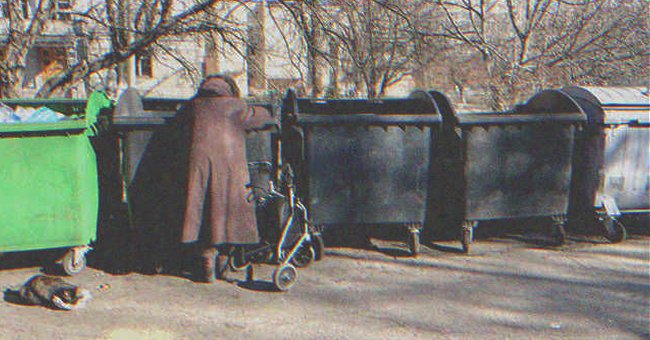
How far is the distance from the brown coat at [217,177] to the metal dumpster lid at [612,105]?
3.33 meters

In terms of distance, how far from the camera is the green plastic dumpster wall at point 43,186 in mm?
4348

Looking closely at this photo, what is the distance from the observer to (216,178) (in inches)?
175

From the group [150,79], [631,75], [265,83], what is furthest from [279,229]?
[150,79]

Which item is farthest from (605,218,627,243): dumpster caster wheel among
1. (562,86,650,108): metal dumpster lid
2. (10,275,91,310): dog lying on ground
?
(10,275,91,310): dog lying on ground

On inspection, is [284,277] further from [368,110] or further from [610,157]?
[610,157]

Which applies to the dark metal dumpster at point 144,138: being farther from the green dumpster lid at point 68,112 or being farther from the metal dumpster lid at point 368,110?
the metal dumpster lid at point 368,110

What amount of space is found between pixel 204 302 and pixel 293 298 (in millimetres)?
628

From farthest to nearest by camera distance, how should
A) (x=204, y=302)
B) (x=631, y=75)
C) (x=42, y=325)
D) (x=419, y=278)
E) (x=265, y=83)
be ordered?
(x=631, y=75), (x=265, y=83), (x=419, y=278), (x=204, y=302), (x=42, y=325)

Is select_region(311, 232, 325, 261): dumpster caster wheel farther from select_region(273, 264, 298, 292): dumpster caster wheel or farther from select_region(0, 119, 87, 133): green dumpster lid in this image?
select_region(0, 119, 87, 133): green dumpster lid

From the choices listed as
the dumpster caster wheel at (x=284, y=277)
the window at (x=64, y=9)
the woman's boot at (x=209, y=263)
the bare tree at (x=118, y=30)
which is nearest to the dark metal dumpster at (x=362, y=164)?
the dumpster caster wheel at (x=284, y=277)

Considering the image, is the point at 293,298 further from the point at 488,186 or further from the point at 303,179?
the point at 488,186

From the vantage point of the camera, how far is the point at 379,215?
17.1 feet

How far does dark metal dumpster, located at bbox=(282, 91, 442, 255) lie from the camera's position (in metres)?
5.06

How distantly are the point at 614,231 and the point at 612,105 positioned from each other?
1238mm
